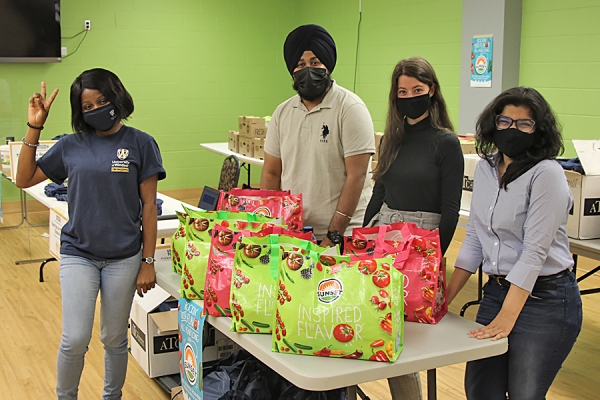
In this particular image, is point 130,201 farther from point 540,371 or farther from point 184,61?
point 184,61

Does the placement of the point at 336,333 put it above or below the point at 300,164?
below

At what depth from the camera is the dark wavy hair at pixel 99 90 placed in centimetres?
246

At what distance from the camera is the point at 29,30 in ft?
23.8

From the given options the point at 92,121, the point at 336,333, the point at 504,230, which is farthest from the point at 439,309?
the point at 92,121

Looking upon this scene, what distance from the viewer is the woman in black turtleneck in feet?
7.64

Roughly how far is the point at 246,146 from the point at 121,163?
413cm

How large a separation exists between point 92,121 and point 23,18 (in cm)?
Answer: 543

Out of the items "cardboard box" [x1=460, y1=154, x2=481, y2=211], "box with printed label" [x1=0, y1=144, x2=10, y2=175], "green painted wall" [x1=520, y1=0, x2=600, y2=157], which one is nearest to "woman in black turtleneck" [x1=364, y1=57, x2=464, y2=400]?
"cardboard box" [x1=460, y1=154, x2=481, y2=211]

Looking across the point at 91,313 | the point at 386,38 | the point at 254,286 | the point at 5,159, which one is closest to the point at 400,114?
the point at 254,286

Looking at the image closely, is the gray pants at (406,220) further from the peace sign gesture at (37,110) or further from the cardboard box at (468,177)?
the cardboard box at (468,177)

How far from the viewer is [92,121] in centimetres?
246

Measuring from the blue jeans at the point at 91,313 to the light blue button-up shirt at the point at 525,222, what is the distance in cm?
133

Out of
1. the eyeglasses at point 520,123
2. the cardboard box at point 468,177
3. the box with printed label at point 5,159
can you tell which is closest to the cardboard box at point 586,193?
the cardboard box at point 468,177

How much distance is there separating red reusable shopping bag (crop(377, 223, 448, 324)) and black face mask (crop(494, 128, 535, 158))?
0.32 m
